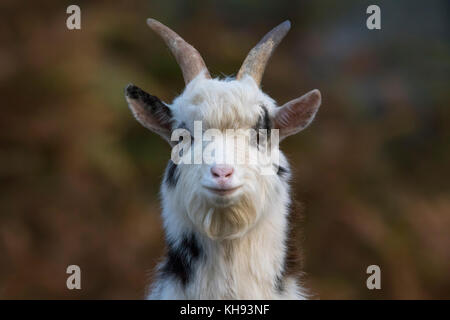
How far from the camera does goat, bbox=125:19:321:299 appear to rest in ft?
19.8

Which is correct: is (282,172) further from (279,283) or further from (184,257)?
(184,257)

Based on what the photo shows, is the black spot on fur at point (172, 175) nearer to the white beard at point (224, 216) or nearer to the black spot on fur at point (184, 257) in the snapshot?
the white beard at point (224, 216)

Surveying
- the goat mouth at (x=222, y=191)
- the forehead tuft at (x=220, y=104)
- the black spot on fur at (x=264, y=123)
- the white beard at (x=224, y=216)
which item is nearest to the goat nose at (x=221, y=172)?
the goat mouth at (x=222, y=191)

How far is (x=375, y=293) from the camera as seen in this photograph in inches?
670

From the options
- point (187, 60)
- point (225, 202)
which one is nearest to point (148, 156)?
point (187, 60)

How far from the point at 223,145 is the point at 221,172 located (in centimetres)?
33

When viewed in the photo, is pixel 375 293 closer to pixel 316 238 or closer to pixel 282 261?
pixel 316 238

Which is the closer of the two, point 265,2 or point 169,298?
point 169,298

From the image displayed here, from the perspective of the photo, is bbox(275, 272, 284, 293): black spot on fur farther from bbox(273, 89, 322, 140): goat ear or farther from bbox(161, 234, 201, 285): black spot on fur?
bbox(273, 89, 322, 140): goat ear

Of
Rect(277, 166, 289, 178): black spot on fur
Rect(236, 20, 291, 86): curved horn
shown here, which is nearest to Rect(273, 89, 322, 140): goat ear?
Rect(277, 166, 289, 178): black spot on fur

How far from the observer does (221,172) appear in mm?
5785

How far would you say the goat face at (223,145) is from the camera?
19.6ft

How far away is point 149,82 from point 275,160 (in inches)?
504

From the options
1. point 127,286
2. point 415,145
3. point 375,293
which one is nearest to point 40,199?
point 127,286
